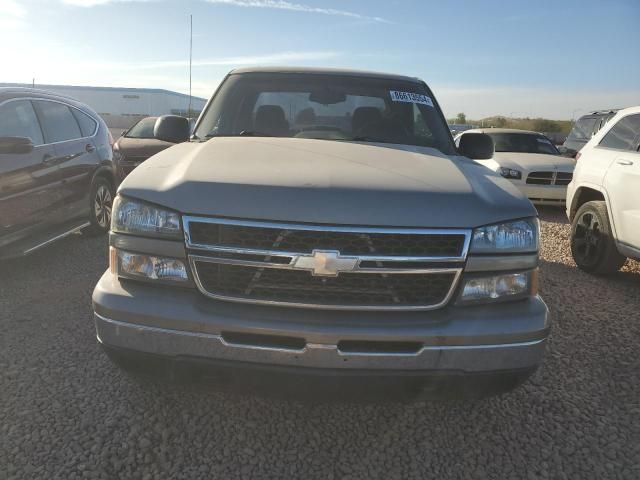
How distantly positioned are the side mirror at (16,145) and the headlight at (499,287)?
418 centimetres

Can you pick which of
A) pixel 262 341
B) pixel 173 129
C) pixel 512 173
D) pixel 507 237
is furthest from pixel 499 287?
pixel 512 173

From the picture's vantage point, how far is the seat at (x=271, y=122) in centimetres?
364

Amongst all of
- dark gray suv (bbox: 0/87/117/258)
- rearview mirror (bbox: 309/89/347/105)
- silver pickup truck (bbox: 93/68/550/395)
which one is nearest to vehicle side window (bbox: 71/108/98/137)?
dark gray suv (bbox: 0/87/117/258)

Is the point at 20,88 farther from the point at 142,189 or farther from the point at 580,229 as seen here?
the point at 580,229

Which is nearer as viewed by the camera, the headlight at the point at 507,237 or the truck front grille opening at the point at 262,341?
the truck front grille opening at the point at 262,341

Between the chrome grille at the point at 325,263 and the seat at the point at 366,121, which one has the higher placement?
the seat at the point at 366,121

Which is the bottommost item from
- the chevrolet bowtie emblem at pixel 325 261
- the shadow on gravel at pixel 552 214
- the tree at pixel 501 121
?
the tree at pixel 501 121

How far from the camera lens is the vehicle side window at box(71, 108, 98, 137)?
6.15m

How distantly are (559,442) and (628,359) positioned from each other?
1.35 meters

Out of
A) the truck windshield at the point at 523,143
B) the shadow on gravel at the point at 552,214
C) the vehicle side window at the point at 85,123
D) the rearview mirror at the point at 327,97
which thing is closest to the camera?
the rearview mirror at the point at 327,97

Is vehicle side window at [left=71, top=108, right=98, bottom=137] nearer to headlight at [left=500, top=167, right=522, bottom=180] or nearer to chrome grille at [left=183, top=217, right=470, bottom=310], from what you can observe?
chrome grille at [left=183, top=217, right=470, bottom=310]

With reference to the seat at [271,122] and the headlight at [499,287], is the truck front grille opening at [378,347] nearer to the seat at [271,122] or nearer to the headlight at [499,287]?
the headlight at [499,287]

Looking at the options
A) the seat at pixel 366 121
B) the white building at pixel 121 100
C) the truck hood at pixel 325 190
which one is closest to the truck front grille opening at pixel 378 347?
the truck hood at pixel 325 190

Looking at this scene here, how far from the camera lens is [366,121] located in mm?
3740
